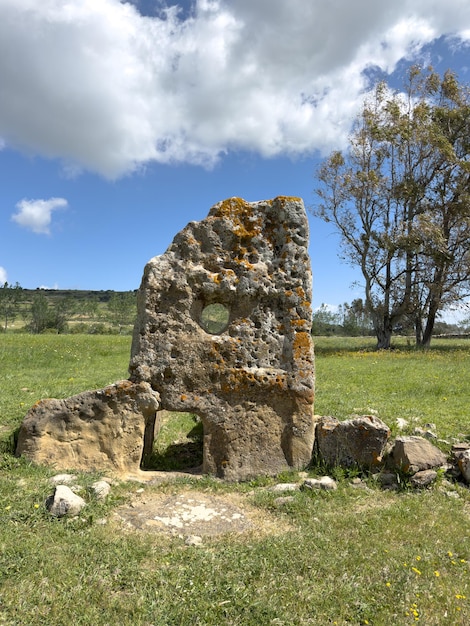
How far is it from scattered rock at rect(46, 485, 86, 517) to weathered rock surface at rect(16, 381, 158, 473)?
1.64 m

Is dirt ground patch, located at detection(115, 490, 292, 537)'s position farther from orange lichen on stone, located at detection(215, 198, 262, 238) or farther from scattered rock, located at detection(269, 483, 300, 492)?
orange lichen on stone, located at detection(215, 198, 262, 238)

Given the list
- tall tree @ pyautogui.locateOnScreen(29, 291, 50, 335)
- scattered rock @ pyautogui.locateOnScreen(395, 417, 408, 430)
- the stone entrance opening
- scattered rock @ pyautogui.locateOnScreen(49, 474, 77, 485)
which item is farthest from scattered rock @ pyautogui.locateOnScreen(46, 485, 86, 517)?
tall tree @ pyautogui.locateOnScreen(29, 291, 50, 335)

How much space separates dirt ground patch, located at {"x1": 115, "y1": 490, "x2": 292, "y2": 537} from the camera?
569 centimetres

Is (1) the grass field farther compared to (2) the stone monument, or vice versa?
(2) the stone monument

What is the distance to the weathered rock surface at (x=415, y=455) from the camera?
7.11 m

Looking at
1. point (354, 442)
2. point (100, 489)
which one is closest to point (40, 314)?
point (100, 489)

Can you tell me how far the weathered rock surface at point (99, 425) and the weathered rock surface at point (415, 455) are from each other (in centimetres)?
401

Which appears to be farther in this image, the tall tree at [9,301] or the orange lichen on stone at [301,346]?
the tall tree at [9,301]

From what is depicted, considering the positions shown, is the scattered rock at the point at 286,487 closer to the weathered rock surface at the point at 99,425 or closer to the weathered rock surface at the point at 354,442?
the weathered rock surface at the point at 354,442

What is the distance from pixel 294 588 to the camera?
4379 millimetres

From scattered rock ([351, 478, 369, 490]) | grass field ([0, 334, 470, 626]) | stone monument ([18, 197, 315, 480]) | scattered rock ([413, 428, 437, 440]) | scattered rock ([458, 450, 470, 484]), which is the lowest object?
grass field ([0, 334, 470, 626])

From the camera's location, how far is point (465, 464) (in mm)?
6992

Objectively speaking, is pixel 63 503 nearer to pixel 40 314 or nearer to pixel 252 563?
pixel 252 563

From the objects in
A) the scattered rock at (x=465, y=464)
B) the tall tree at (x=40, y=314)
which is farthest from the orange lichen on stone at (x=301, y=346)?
the tall tree at (x=40, y=314)
